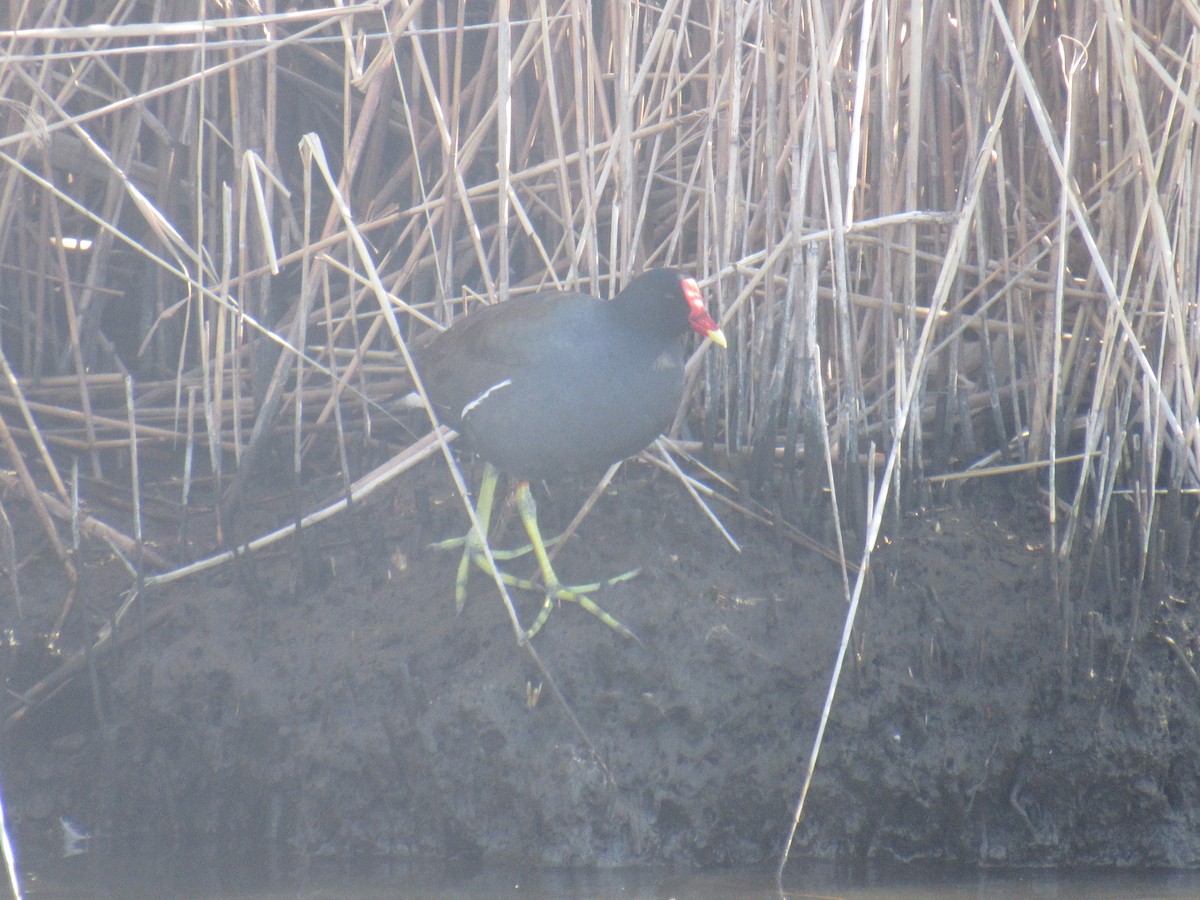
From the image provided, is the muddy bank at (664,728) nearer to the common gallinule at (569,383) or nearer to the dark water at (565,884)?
the dark water at (565,884)

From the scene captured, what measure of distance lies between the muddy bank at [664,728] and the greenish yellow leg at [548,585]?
0.03 m

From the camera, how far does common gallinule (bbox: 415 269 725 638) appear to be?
2508mm

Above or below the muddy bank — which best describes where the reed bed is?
above

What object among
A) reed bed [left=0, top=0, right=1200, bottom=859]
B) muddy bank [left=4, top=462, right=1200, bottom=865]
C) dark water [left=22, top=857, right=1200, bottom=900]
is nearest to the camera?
dark water [left=22, top=857, right=1200, bottom=900]

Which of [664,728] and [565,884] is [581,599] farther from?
[565,884]

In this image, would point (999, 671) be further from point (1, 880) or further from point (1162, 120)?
point (1, 880)

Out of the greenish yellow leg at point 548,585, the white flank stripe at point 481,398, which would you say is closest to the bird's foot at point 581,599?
the greenish yellow leg at point 548,585

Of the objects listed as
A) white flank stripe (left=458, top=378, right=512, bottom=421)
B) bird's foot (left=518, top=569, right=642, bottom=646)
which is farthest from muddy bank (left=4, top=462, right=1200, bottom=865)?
white flank stripe (left=458, top=378, right=512, bottom=421)

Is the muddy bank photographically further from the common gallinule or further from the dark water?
the common gallinule

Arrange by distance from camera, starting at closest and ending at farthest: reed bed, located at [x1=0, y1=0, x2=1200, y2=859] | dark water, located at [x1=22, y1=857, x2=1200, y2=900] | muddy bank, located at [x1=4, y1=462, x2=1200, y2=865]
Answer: dark water, located at [x1=22, y1=857, x2=1200, y2=900] → muddy bank, located at [x1=4, y1=462, x2=1200, y2=865] → reed bed, located at [x1=0, y1=0, x2=1200, y2=859]

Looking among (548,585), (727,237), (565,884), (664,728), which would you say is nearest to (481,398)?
(548,585)

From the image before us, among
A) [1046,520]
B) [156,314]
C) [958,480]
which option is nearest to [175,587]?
[156,314]

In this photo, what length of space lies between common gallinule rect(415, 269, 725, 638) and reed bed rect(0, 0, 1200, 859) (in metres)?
0.21

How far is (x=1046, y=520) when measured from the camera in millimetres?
2771
